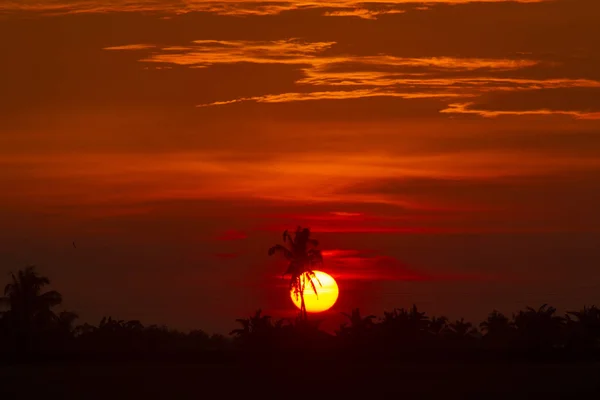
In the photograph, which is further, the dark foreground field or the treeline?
the treeline

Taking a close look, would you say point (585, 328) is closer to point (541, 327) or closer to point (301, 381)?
point (541, 327)

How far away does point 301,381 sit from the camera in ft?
110

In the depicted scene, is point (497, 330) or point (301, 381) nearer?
point (301, 381)

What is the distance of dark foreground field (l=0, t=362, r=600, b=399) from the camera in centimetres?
3183

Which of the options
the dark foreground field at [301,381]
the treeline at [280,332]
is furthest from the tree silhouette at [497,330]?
the dark foreground field at [301,381]

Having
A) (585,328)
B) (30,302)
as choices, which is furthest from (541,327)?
(30,302)

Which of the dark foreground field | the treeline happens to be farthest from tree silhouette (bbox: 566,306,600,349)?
the dark foreground field

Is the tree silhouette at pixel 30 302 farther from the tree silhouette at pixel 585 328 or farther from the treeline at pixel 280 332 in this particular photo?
the tree silhouette at pixel 585 328

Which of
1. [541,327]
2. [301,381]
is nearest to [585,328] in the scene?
[541,327]

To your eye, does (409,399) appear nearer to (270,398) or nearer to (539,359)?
(270,398)

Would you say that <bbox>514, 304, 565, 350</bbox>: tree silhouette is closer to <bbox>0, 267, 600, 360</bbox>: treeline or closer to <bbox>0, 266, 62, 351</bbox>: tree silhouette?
<bbox>0, 267, 600, 360</bbox>: treeline

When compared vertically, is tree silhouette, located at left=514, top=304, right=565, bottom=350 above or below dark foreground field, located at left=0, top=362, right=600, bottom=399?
above

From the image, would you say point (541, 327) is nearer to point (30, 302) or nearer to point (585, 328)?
point (585, 328)

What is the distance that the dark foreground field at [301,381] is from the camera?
104 feet
